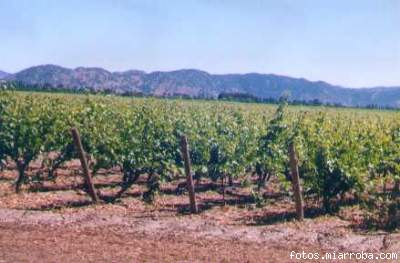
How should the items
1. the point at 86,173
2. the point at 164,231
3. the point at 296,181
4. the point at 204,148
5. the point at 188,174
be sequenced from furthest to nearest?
the point at 204,148
the point at 86,173
the point at 188,174
the point at 296,181
the point at 164,231

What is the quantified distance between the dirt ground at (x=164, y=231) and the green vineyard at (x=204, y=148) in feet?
2.22

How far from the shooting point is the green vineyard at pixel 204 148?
13164mm

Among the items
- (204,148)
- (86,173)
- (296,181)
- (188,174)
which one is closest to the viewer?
(296,181)

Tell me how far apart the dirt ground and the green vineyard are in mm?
675

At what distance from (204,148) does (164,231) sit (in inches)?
229

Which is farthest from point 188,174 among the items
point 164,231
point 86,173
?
point 86,173

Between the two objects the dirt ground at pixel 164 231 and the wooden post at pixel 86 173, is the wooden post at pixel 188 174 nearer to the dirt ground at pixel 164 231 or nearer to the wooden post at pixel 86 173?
the dirt ground at pixel 164 231

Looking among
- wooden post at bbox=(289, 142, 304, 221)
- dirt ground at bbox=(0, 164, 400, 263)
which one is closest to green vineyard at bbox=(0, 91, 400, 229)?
dirt ground at bbox=(0, 164, 400, 263)

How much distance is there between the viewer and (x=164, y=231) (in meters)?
11.0

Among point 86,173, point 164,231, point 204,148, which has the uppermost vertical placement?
point 204,148

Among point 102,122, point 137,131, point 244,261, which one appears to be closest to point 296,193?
point 244,261

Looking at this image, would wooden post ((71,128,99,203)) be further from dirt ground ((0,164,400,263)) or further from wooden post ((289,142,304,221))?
wooden post ((289,142,304,221))

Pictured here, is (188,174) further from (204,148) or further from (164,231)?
(204,148)

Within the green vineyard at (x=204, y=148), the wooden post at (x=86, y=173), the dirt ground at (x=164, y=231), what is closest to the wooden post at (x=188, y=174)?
the dirt ground at (x=164, y=231)
